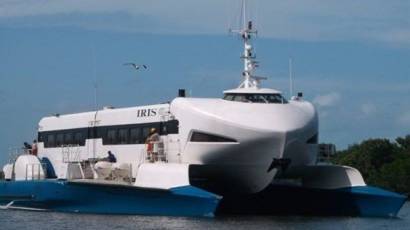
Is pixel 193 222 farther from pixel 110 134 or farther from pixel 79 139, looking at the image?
pixel 79 139

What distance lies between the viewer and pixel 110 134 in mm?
47406

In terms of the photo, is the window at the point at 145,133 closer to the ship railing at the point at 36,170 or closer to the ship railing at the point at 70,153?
the ship railing at the point at 70,153

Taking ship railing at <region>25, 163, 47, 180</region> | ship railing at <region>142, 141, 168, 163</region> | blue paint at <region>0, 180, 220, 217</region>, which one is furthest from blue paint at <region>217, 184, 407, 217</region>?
ship railing at <region>25, 163, 47, 180</region>

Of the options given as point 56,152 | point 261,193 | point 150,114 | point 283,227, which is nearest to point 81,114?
point 56,152

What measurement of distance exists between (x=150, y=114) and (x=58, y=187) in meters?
4.98

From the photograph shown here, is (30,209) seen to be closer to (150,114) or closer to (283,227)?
(150,114)

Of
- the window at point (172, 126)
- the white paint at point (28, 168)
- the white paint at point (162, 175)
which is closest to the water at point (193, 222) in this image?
the white paint at point (162, 175)

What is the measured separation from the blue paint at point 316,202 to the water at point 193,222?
2.41ft

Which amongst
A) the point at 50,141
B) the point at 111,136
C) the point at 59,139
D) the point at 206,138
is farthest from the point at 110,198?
the point at 50,141

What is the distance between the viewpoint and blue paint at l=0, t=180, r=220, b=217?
39.6 m

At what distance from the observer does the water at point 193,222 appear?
37906 mm

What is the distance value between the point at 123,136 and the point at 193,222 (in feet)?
29.8

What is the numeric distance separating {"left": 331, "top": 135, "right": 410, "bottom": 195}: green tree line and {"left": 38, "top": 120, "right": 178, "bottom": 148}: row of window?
39817 mm

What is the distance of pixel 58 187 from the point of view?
45.8 metres
